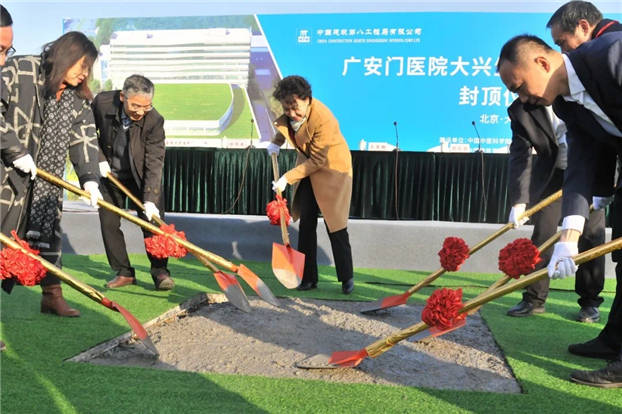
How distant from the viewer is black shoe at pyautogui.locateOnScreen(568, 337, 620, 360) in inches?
107

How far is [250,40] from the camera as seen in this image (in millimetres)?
10805

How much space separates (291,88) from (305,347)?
1.84 meters

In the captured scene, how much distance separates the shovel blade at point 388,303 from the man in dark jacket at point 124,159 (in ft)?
4.90

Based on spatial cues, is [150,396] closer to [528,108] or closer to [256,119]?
[528,108]

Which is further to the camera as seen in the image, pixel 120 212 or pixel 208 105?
pixel 208 105

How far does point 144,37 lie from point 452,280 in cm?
863

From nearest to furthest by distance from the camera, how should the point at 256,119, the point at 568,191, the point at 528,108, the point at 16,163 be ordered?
1. the point at 568,191
2. the point at 16,163
3. the point at 528,108
4. the point at 256,119

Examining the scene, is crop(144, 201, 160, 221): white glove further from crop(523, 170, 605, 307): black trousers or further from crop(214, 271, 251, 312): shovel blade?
crop(523, 170, 605, 307): black trousers

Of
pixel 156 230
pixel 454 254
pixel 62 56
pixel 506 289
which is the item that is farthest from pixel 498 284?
pixel 62 56

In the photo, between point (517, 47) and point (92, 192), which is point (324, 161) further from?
point (517, 47)

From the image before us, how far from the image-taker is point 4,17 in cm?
258

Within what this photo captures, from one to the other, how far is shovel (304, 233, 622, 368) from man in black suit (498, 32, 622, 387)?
7 centimetres

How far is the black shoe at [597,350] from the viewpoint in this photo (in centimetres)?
273

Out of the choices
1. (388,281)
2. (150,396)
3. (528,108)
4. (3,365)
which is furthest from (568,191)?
(388,281)
